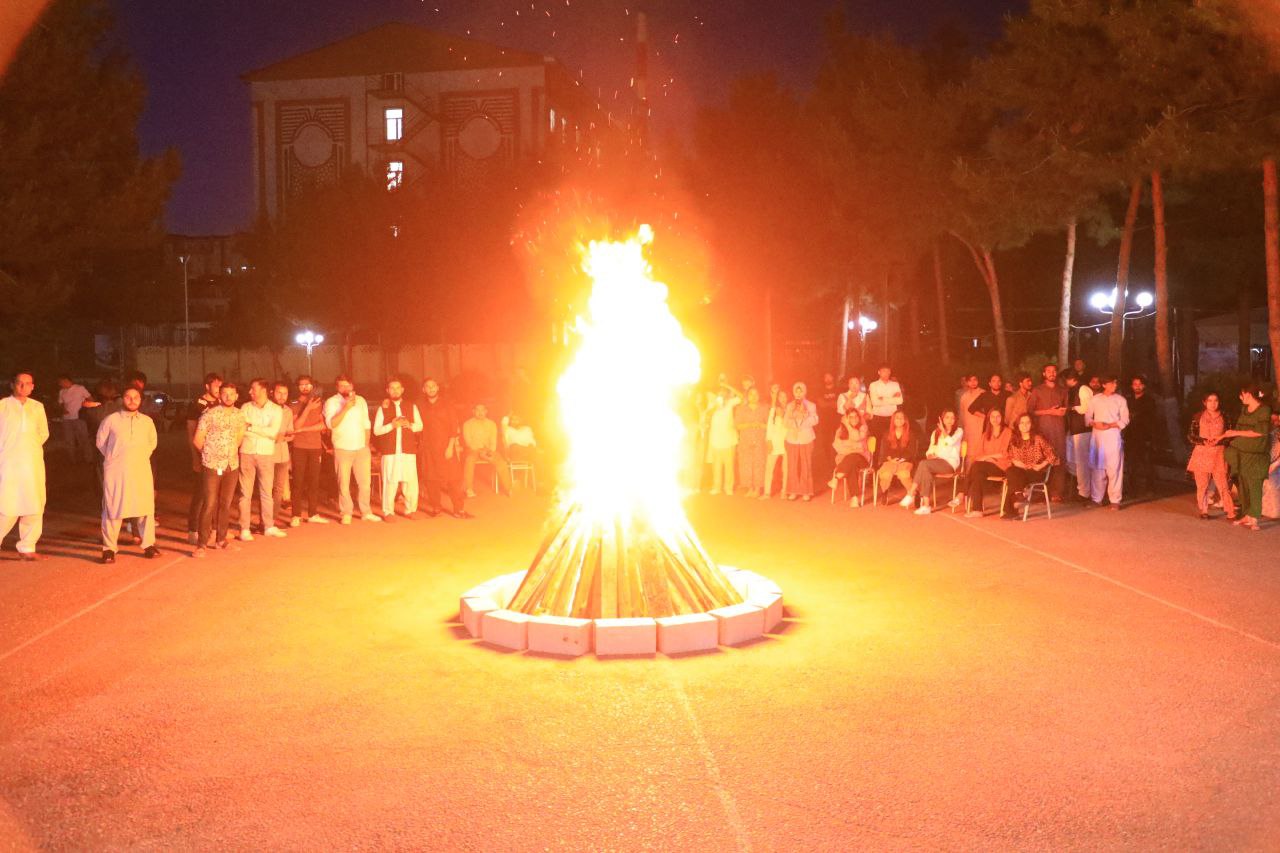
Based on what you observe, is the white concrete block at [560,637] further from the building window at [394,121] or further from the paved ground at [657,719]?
the building window at [394,121]

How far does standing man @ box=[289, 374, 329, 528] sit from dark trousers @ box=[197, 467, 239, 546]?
1784 mm

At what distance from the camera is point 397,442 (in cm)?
1485

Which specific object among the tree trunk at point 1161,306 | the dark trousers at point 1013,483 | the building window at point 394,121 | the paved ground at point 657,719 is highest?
the building window at point 394,121

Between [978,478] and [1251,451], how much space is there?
338 centimetres

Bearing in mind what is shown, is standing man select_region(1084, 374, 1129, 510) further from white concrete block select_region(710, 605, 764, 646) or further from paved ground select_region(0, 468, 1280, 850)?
white concrete block select_region(710, 605, 764, 646)

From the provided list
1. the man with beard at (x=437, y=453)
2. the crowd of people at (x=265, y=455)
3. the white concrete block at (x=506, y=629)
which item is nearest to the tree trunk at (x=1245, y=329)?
the crowd of people at (x=265, y=455)

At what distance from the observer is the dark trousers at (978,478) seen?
49.3 ft

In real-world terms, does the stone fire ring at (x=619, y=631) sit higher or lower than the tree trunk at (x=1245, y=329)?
lower

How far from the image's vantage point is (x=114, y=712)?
6.52 meters

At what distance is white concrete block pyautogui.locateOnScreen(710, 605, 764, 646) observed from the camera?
812 cm

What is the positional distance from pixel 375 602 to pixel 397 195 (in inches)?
1486

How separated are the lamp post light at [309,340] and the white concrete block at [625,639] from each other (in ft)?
147

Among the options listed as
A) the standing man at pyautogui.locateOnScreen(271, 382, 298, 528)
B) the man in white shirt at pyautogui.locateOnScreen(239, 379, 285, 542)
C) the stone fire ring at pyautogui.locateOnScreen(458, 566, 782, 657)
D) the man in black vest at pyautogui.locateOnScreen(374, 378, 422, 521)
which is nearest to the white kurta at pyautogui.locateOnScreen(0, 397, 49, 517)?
the man in white shirt at pyautogui.locateOnScreen(239, 379, 285, 542)

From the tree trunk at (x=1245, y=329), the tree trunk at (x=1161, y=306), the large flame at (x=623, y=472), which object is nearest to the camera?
the large flame at (x=623, y=472)
